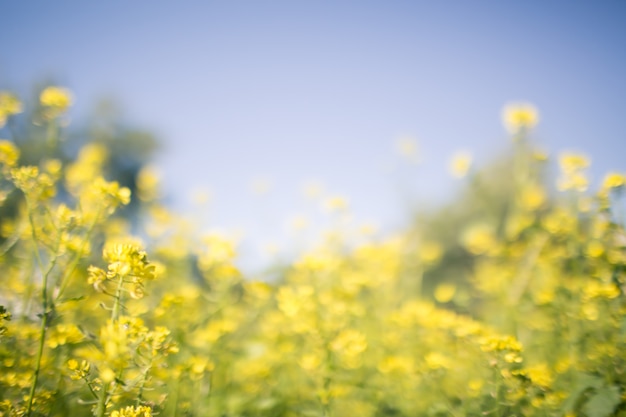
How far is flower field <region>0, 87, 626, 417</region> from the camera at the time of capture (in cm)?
139

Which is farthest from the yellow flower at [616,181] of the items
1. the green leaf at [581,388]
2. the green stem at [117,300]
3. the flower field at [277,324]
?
the green stem at [117,300]

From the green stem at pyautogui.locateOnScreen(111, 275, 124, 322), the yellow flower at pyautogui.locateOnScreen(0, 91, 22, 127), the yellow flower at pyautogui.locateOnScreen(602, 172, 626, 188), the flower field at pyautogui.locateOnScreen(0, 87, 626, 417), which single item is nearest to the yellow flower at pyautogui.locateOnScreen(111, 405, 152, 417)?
the flower field at pyautogui.locateOnScreen(0, 87, 626, 417)

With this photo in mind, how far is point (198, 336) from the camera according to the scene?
228cm

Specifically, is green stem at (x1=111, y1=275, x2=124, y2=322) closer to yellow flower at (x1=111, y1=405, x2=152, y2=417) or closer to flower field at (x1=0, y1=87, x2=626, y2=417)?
flower field at (x1=0, y1=87, x2=626, y2=417)

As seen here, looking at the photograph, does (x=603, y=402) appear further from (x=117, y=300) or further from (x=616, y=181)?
(x=117, y=300)

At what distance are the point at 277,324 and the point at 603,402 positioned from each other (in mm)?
2382

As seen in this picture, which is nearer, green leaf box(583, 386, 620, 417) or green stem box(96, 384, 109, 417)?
green stem box(96, 384, 109, 417)

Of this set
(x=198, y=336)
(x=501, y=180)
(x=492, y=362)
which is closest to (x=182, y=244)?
(x=198, y=336)

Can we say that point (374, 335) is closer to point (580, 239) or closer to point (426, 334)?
point (426, 334)

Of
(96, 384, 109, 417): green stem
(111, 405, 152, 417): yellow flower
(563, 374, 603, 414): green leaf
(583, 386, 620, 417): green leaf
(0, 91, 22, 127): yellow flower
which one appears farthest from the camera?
(0, 91, 22, 127): yellow flower

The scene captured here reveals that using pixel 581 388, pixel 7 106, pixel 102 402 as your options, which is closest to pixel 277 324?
A: pixel 102 402

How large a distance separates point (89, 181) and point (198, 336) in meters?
1.57

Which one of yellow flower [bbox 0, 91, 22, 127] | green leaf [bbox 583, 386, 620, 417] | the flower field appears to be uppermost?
yellow flower [bbox 0, 91, 22, 127]

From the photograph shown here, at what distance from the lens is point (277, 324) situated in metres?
3.17
